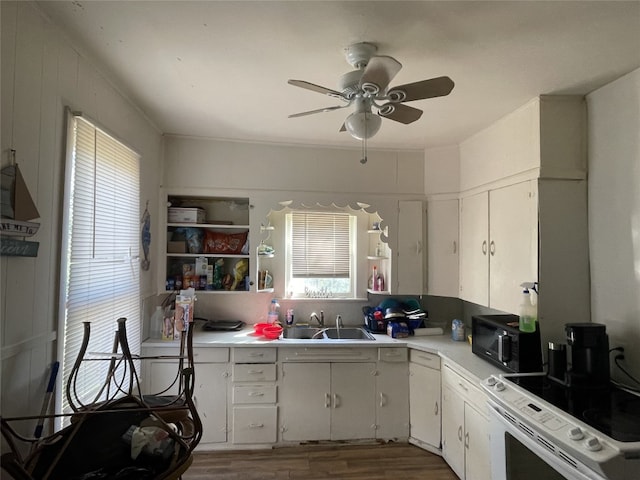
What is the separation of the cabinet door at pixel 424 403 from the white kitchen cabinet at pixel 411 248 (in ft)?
2.23

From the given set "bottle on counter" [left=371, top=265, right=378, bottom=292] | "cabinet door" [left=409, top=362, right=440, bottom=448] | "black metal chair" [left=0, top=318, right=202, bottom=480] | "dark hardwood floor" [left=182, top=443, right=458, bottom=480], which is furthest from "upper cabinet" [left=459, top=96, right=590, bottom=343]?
"black metal chair" [left=0, top=318, right=202, bottom=480]

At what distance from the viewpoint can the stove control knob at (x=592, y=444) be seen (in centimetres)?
116

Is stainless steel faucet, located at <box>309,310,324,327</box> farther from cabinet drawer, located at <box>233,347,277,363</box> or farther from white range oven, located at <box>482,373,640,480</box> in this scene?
white range oven, located at <box>482,373,640,480</box>

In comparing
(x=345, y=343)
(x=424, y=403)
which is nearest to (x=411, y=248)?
(x=345, y=343)

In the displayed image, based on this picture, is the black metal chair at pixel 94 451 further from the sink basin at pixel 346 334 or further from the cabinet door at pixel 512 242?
the cabinet door at pixel 512 242

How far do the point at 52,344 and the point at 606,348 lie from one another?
2.66m

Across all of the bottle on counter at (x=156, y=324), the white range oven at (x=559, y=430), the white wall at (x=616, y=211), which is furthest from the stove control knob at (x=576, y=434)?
the bottle on counter at (x=156, y=324)

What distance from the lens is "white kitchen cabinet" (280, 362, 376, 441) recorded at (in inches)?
100

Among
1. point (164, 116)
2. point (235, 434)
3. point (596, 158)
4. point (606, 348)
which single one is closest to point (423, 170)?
point (596, 158)

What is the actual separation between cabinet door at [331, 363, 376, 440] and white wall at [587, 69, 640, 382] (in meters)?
1.55

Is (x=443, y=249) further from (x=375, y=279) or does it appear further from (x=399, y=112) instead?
(x=399, y=112)

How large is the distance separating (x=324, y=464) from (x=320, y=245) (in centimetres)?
180

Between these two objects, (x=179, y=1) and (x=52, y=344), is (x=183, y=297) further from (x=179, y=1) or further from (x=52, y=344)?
(x=179, y=1)

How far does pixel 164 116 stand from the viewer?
2.41 meters
